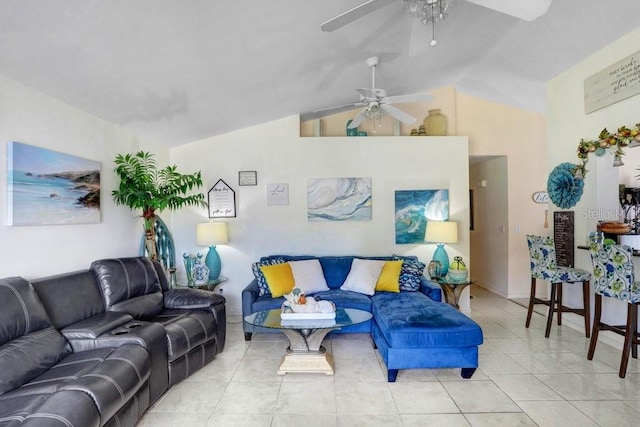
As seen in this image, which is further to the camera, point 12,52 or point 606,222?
point 606,222

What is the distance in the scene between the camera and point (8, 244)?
2289mm

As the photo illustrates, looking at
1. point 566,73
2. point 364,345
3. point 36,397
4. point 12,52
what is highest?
point 566,73

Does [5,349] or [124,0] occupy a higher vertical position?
[124,0]

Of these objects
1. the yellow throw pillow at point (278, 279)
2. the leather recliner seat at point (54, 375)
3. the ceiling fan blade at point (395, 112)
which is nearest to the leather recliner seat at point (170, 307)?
the leather recliner seat at point (54, 375)

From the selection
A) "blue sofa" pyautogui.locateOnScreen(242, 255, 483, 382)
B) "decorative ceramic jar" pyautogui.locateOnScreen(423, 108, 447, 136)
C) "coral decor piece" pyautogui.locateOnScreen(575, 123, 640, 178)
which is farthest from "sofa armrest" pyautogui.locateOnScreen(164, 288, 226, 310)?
"coral decor piece" pyautogui.locateOnScreen(575, 123, 640, 178)

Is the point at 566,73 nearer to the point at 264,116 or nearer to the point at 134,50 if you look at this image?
the point at 264,116

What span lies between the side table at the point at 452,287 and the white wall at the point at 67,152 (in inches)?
149

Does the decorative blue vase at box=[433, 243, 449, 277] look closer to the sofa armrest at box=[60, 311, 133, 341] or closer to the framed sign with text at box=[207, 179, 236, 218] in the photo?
the framed sign with text at box=[207, 179, 236, 218]

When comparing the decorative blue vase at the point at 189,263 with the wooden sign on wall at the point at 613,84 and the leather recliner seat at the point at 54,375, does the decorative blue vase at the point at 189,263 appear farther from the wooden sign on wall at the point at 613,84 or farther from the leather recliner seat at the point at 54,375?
the wooden sign on wall at the point at 613,84

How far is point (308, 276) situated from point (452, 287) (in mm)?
1846

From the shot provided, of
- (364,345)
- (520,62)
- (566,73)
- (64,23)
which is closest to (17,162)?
(64,23)

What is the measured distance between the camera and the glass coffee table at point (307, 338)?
2.73 meters

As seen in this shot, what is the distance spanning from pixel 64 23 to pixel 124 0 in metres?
0.40

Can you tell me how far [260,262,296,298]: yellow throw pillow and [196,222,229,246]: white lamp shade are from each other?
70 cm
